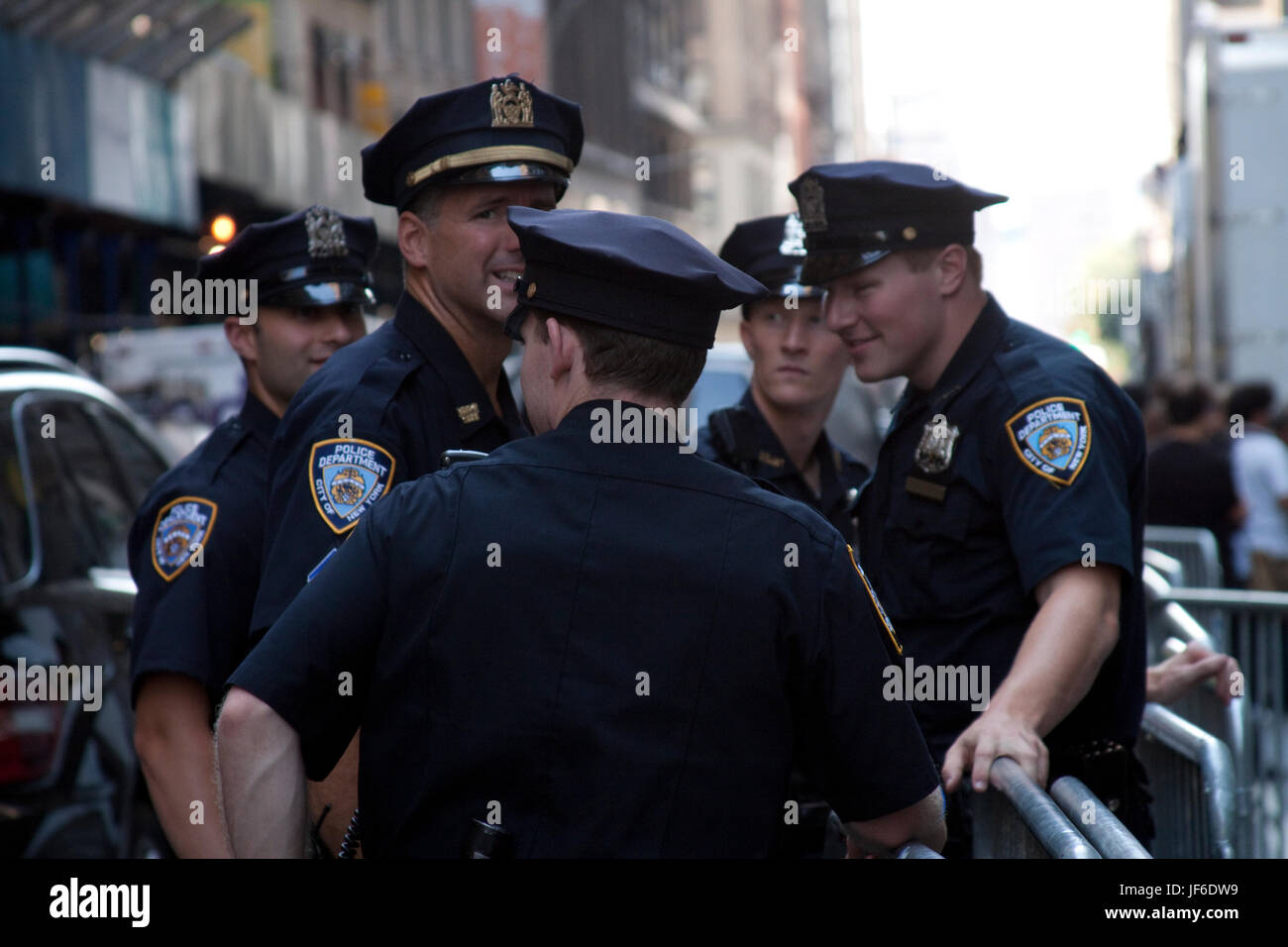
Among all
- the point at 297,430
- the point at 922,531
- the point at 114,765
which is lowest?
the point at 114,765

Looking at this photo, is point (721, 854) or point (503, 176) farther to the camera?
point (503, 176)

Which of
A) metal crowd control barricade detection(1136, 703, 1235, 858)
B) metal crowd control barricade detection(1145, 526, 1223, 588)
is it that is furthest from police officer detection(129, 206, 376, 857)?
metal crowd control barricade detection(1145, 526, 1223, 588)

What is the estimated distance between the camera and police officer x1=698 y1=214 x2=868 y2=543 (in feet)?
15.9

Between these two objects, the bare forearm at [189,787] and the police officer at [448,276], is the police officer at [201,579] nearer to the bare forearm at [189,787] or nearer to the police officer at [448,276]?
the bare forearm at [189,787]

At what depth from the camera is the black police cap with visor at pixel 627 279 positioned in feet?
7.88

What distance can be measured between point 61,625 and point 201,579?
6.64 feet

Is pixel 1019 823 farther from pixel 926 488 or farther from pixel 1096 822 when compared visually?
pixel 926 488

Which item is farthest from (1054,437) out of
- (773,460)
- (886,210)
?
(773,460)

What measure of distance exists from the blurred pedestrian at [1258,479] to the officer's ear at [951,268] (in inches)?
259

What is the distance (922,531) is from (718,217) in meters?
66.1

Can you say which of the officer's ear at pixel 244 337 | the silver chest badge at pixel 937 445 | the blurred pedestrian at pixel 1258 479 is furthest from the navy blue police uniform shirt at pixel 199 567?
the blurred pedestrian at pixel 1258 479
